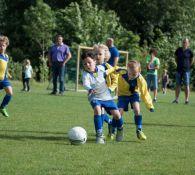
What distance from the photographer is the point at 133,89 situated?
1010 centimetres

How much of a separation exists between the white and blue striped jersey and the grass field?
0.71 m

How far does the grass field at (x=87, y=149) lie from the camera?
22.5 feet

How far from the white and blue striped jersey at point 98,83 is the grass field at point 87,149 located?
705mm

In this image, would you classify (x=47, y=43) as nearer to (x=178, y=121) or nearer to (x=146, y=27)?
(x=146, y=27)

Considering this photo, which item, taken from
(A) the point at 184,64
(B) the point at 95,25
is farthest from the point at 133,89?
(B) the point at 95,25

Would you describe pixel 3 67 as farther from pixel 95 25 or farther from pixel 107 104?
pixel 95 25

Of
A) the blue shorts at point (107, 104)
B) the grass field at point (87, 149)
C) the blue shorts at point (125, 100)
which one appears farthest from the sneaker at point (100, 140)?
the blue shorts at point (125, 100)

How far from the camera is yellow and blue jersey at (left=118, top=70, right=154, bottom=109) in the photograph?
32.8 feet

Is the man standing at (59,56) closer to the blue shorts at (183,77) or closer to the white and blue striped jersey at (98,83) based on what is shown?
the blue shorts at (183,77)

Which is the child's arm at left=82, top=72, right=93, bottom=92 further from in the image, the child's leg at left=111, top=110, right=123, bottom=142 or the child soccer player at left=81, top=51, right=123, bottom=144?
the child's leg at left=111, top=110, right=123, bottom=142

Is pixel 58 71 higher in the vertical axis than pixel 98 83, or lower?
lower

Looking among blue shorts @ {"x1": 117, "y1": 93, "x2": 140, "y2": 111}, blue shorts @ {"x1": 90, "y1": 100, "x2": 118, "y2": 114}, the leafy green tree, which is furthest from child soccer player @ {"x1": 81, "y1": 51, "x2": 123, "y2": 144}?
the leafy green tree

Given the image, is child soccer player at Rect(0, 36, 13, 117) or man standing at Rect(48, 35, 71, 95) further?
man standing at Rect(48, 35, 71, 95)

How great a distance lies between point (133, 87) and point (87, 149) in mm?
2030
